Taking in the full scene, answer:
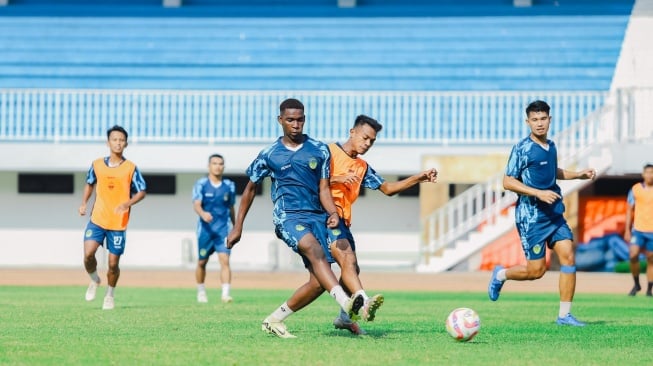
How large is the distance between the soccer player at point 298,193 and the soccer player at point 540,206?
2.69 meters

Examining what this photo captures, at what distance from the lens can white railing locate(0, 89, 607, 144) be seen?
31531 millimetres

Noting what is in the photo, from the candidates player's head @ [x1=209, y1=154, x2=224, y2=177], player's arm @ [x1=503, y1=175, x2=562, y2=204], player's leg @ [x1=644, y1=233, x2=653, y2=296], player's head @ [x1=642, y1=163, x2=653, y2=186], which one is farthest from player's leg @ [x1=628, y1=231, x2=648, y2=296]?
player's arm @ [x1=503, y1=175, x2=562, y2=204]

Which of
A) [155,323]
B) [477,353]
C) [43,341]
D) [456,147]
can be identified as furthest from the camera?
[456,147]

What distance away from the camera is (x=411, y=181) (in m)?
11.9

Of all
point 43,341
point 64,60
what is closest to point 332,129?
point 64,60

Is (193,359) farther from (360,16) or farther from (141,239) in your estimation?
(360,16)

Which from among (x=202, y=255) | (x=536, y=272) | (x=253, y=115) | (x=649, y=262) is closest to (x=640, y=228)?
(x=649, y=262)

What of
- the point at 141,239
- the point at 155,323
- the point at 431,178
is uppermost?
the point at 431,178

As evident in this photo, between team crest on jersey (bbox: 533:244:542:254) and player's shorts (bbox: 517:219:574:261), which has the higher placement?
player's shorts (bbox: 517:219:574:261)

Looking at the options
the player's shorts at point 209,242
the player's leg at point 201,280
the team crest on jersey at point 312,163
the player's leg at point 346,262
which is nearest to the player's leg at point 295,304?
the player's leg at point 346,262

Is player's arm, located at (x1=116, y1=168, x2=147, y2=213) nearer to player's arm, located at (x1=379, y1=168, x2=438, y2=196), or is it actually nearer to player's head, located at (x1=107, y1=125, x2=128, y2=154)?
player's head, located at (x1=107, y1=125, x2=128, y2=154)

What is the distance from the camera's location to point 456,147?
31.6 m

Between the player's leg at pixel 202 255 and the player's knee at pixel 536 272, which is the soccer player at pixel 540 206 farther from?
the player's leg at pixel 202 255

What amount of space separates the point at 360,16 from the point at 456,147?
229 inches
